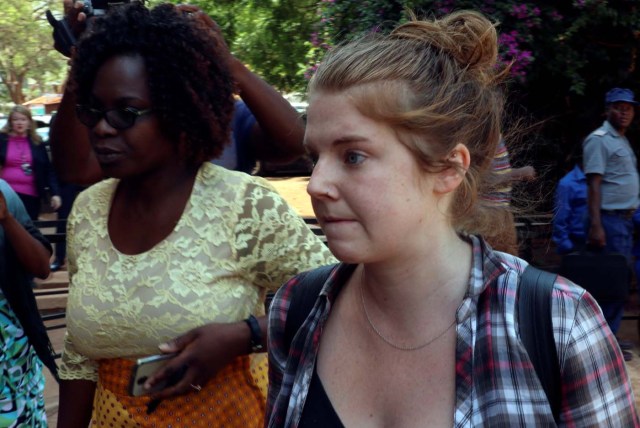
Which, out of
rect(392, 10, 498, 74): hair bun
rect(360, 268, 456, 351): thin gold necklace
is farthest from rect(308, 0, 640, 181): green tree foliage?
rect(360, 268, 456, 351): thin gold necklace

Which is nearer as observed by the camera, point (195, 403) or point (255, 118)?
point (195, 403)

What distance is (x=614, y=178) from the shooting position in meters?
7.09

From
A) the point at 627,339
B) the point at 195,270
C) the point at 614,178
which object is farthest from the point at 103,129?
the point at 627,339

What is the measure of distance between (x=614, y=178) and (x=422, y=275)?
5.57m

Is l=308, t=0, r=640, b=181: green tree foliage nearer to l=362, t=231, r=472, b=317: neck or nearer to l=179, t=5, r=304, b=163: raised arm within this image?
l=179, t=5, r=304, b=163: raised arm

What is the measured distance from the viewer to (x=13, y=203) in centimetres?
342

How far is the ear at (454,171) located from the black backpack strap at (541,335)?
0.28 metres

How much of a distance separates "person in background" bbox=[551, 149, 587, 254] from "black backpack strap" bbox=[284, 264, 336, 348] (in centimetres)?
538

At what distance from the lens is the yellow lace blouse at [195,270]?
8.27ft

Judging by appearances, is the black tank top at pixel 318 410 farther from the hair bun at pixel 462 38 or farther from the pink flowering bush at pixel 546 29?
the pink flowering bush at pixel 546 29

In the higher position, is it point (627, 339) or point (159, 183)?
point (159, 183)

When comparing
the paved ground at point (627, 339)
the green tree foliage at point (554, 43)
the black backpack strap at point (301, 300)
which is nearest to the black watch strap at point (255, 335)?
the black backpack strap at point (301, 300)

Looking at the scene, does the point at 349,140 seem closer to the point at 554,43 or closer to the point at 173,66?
the point at 173,66

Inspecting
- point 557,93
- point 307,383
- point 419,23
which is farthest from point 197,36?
point 557,93
